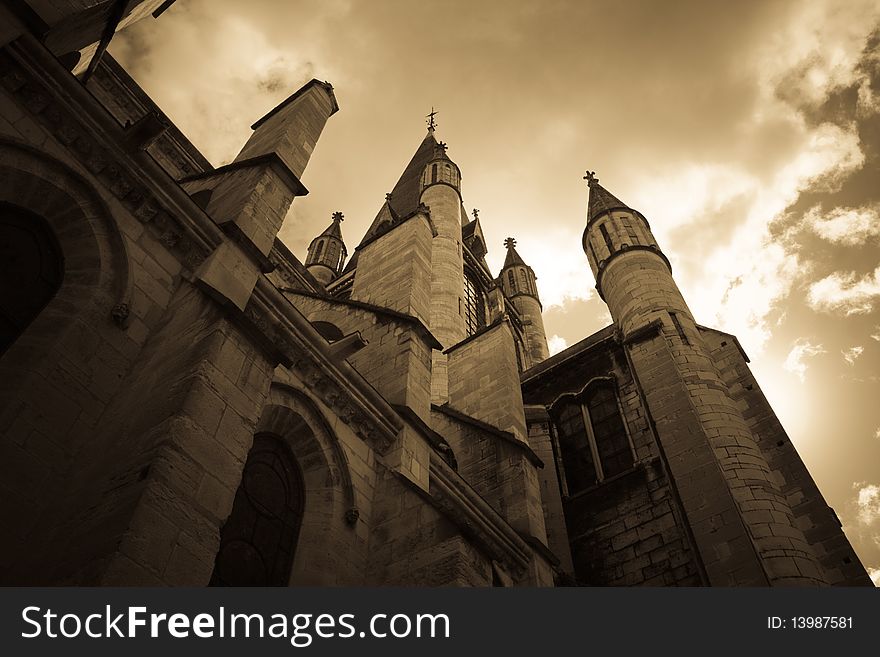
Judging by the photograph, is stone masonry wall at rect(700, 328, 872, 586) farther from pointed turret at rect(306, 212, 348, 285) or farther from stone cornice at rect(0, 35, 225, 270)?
pointed turret at rect(306, 212, 348, 285)

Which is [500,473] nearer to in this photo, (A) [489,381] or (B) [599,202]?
(A) [489,381]

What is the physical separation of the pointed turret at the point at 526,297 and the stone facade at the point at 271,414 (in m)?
14.8

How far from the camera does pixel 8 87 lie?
492 centimetres

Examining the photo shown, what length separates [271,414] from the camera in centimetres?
613

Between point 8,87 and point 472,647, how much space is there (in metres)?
5.25

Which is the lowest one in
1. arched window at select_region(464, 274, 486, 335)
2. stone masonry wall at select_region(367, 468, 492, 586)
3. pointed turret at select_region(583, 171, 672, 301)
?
stone masonry wall at select_region(367, 468, 492, 586)

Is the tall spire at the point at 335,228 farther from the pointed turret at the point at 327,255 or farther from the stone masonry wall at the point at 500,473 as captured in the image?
the stone masonry wall at the point at 500,473

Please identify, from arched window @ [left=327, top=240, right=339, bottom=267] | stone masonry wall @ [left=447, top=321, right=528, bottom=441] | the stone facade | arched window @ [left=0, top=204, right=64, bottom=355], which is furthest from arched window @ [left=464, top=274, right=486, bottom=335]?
arched window @ [left=0, top=204, right=64, bottom=355]

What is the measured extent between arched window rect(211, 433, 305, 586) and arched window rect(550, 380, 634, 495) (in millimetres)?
7581

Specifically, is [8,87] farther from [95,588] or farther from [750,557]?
[750,557]

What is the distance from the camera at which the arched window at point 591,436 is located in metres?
12.4

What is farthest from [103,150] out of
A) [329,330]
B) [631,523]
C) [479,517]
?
[631,523]

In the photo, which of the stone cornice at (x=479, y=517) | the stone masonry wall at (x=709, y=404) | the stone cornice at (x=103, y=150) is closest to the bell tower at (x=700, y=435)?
the stone masonry wall at (x=709, y=404)

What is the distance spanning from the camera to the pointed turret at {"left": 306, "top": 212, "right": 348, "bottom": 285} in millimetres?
27734
